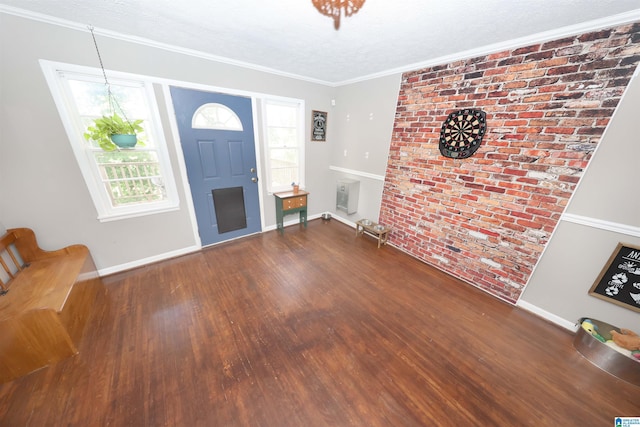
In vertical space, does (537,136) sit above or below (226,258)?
above

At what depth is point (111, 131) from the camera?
1.94 m

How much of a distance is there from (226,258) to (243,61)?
2.59 metres

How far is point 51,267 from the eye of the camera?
190 cm

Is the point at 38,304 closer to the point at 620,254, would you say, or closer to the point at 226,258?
the point at 226,258

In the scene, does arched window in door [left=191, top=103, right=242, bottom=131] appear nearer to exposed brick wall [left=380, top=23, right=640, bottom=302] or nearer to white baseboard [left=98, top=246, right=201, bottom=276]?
white baseboard [left=98, top=246, right=201, bottom=276]

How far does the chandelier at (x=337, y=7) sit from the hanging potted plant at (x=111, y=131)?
2013mm

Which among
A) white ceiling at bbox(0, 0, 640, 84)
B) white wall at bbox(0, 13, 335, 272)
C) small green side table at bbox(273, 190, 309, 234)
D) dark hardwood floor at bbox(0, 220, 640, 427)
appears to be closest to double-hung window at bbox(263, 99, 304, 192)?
small green side table at bbox(273, 190, 309, 234)

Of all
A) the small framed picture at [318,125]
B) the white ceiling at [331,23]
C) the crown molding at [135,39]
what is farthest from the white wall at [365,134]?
the crown molding at [135,39]

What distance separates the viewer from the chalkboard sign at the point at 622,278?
5.18ft

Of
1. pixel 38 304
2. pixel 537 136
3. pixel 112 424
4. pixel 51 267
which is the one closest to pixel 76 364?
pixel 38 304

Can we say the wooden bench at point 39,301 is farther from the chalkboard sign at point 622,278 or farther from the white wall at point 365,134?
the chalkboard sign at point 622,278

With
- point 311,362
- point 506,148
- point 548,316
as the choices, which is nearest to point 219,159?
point 311,362

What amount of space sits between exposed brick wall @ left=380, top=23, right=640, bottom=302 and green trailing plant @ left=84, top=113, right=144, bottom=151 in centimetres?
311

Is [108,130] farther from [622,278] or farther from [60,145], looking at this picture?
[622,278]
